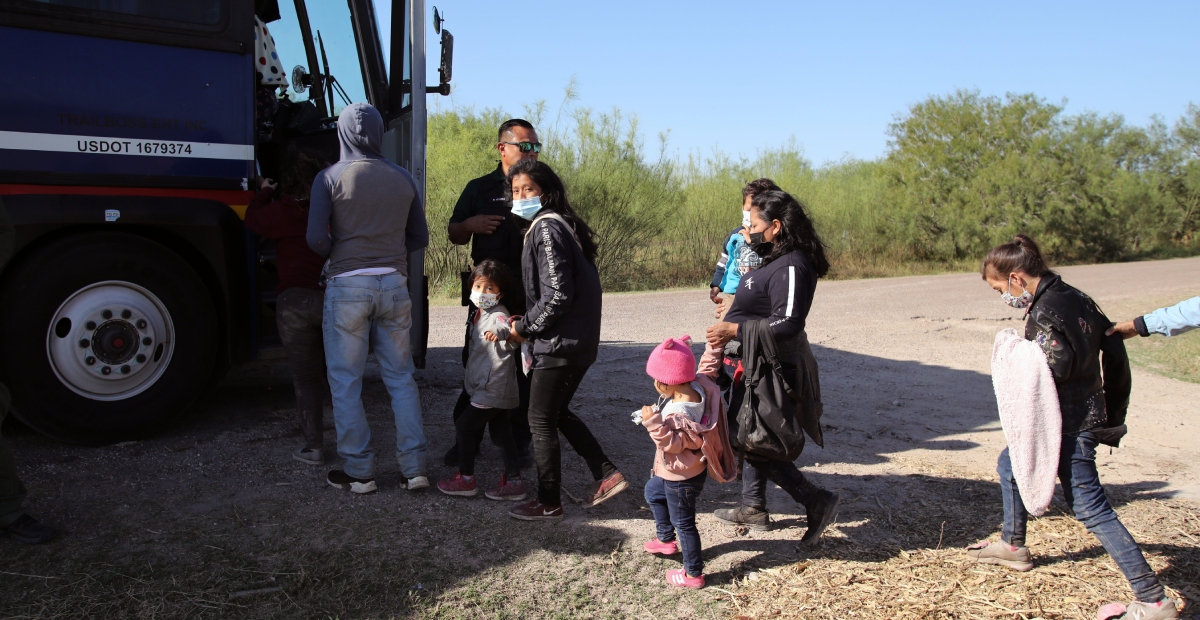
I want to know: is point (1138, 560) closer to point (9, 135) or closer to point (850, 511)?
point (850, 511)

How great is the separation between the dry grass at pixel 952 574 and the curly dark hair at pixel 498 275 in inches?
72.6

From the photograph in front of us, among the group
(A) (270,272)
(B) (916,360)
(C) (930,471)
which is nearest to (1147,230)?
(B) (916,360)

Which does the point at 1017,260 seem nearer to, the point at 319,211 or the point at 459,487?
the point at 459,487

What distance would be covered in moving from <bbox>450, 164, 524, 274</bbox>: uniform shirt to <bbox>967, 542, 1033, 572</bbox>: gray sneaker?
2680 millimetres

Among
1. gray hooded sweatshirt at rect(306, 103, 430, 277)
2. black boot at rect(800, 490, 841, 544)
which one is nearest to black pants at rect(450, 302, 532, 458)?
gray hooded sweatshirt at rect(306, 103, 430, 277)

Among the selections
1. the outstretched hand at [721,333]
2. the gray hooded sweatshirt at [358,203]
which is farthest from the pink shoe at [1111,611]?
the gray hooded sweatshirt at [358,203]

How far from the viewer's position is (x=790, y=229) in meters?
3.88

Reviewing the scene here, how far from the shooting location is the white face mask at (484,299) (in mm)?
4320

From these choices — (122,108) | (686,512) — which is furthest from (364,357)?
(122,108)

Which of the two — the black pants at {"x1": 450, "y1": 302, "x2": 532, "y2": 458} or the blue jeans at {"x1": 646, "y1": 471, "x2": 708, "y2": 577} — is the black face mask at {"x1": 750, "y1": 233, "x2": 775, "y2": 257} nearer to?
the blue jeans at {"x1": 646, "y1": 471, "x2": 708, "y2": 577}

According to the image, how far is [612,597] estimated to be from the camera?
3.47 m

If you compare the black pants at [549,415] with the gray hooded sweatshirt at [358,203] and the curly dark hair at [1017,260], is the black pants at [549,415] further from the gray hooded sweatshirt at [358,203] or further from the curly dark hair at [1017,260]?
the curly dark hair at [1017,260]

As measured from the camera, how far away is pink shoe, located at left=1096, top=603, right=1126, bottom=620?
3.35 meters

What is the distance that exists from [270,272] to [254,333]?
0.44 meters
